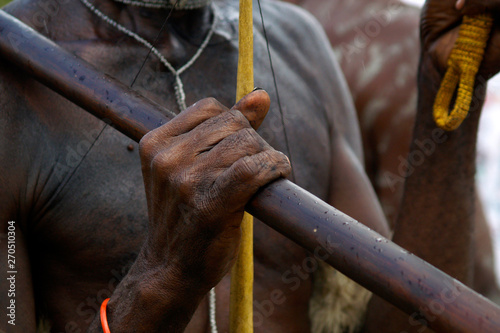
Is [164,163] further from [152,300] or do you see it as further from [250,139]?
[152,300]

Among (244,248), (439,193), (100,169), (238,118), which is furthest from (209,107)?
(439,193)

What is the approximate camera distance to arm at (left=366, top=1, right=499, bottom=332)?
1.40m

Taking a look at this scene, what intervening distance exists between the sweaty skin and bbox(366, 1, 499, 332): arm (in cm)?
103

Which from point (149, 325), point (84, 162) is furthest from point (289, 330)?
point (84, 162)

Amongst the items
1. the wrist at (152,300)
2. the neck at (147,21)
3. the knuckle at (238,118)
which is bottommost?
the wrist at (152,300)

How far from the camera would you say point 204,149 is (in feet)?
2.95

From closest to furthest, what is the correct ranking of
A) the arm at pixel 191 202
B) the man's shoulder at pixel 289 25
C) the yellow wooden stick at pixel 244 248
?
the arm at pixel 191 202 < the yellow wooden stick at pixel 244 248 < the man's shoulder at pixel 289 25

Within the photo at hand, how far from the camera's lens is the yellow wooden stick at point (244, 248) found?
1.01 m

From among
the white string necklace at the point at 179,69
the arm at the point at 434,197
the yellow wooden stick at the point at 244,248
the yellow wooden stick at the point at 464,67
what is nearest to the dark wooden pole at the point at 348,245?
the yellow wooden stick at the point at 244,248

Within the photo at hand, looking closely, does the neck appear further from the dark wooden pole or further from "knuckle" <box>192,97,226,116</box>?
"knuckle" <box>192,97,226,116</box>

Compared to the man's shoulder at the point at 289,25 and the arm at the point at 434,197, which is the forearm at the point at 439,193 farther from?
the man's shoulder at the point at 289,25

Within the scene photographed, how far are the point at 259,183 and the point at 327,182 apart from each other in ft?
2.20

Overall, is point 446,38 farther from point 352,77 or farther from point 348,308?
point 352,77

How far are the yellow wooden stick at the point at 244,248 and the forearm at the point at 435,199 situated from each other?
0.53 m
